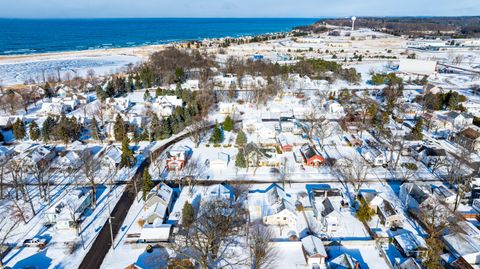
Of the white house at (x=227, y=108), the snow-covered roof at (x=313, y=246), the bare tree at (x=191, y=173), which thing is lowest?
the bare tree at (x=191, y=173)

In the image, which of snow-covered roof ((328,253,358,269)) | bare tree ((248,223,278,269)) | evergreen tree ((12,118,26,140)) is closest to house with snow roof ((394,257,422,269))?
→ snow-covered roof ((328,253,358,269))

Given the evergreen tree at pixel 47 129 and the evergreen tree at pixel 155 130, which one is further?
the evergreen tree at pixel 155 130

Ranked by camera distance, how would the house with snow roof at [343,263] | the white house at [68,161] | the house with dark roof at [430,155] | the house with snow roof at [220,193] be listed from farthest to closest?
the house with dark roof at [430,155]
the white house at [68,161]
the house with snow roof at [220,193]
the house with snow roof at [343,263]

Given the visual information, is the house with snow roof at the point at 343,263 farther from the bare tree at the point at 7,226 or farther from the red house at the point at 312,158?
the bare tree at the point at 7,226

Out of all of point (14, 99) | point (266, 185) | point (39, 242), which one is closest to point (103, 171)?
point (39, 242)

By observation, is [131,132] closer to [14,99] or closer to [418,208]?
[14,99]

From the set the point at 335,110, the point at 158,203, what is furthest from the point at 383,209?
the point at 335,110

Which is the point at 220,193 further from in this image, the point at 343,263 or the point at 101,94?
the point at 101,94

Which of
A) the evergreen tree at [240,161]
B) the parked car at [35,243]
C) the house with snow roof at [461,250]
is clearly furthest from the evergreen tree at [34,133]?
the house with snow roof at [461,250]
